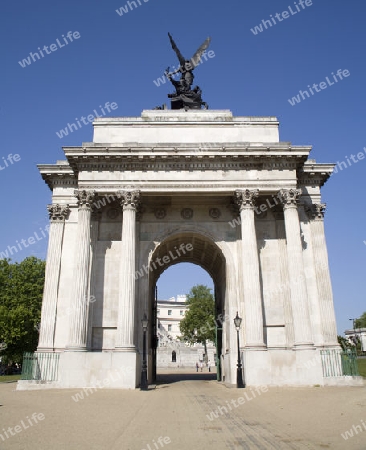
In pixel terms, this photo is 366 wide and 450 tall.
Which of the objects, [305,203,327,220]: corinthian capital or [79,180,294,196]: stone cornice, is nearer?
[79,180,294,196]: stone cornice

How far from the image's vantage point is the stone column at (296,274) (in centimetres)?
2377

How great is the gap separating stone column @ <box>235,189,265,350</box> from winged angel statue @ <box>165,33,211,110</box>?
435 inches

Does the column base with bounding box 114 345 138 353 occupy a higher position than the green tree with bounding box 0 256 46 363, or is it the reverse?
the green tree with bounding box 0 256 46 363

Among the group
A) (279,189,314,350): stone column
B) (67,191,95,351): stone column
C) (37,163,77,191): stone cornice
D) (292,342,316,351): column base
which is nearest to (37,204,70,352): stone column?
(37,163,77,191): stone cornice

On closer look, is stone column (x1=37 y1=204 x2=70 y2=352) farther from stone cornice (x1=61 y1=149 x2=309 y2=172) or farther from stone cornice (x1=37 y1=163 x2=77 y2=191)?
A: stone cornice (x1=61 y1=149 x2=309 y2=172)

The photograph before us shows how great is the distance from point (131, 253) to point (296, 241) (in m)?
10.0

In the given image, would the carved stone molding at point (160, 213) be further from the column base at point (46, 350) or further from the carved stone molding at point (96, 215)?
the column base at point (46, 350)

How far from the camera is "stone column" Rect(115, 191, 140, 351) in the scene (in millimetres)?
23641

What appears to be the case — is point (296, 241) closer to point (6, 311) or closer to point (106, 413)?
point (106, 413)

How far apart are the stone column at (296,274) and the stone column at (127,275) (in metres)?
9.30

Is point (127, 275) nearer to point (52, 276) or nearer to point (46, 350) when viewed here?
point (52, 276)

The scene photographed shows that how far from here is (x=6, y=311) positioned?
45219 mm

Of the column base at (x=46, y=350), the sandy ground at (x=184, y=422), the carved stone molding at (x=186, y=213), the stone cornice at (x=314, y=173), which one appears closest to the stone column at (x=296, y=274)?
the stone cornice at (x=314, y=173)

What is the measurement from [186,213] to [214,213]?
192 centimetres
